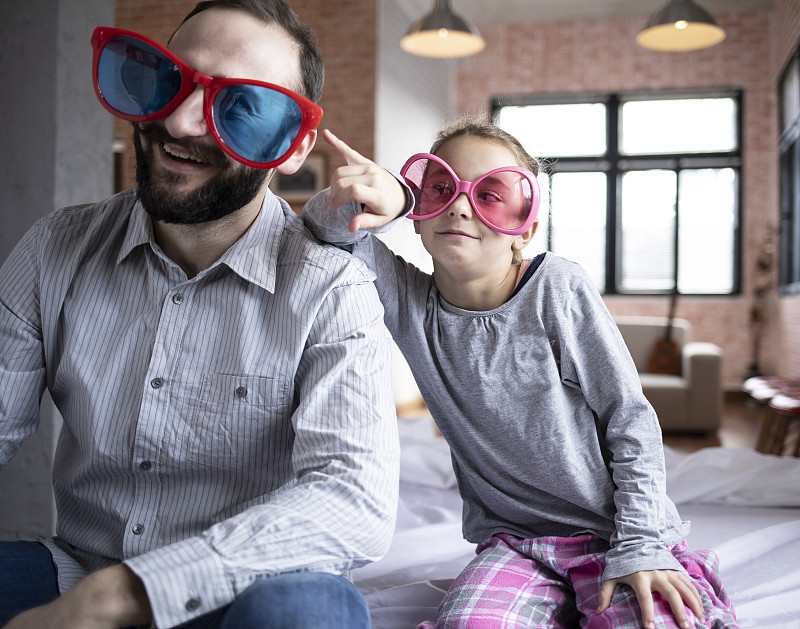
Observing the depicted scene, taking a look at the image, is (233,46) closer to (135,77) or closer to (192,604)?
(135,77)

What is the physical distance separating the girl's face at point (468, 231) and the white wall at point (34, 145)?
1.23 metres

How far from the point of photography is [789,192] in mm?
7598

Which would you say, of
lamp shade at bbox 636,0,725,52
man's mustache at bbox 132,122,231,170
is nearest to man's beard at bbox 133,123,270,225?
man's mustache at bbox 132,122,231,170

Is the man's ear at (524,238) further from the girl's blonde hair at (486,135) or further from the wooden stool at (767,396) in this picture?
the wooden stool at (767,396)

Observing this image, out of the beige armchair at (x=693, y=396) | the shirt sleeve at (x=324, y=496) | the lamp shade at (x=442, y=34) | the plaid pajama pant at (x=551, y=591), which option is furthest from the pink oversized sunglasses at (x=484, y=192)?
the beige armchair at (x=693, y=396)

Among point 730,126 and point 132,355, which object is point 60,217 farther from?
point 730,126

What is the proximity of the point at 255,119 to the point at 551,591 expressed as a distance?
3.22 ft

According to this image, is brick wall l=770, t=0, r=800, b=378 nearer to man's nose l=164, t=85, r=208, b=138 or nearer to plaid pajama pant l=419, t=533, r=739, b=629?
plaid pajama pant l=419, t=533, r=739, b=629

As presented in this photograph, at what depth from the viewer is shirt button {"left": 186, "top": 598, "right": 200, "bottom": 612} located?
2.97 ft

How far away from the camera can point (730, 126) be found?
8.90 metres

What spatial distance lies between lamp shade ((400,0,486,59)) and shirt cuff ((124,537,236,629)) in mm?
5017

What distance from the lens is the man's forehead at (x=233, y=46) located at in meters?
1.17

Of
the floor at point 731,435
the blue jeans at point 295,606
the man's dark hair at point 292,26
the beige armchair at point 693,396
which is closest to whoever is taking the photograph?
the blue jeans at point 295,606

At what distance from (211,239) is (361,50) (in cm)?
583
